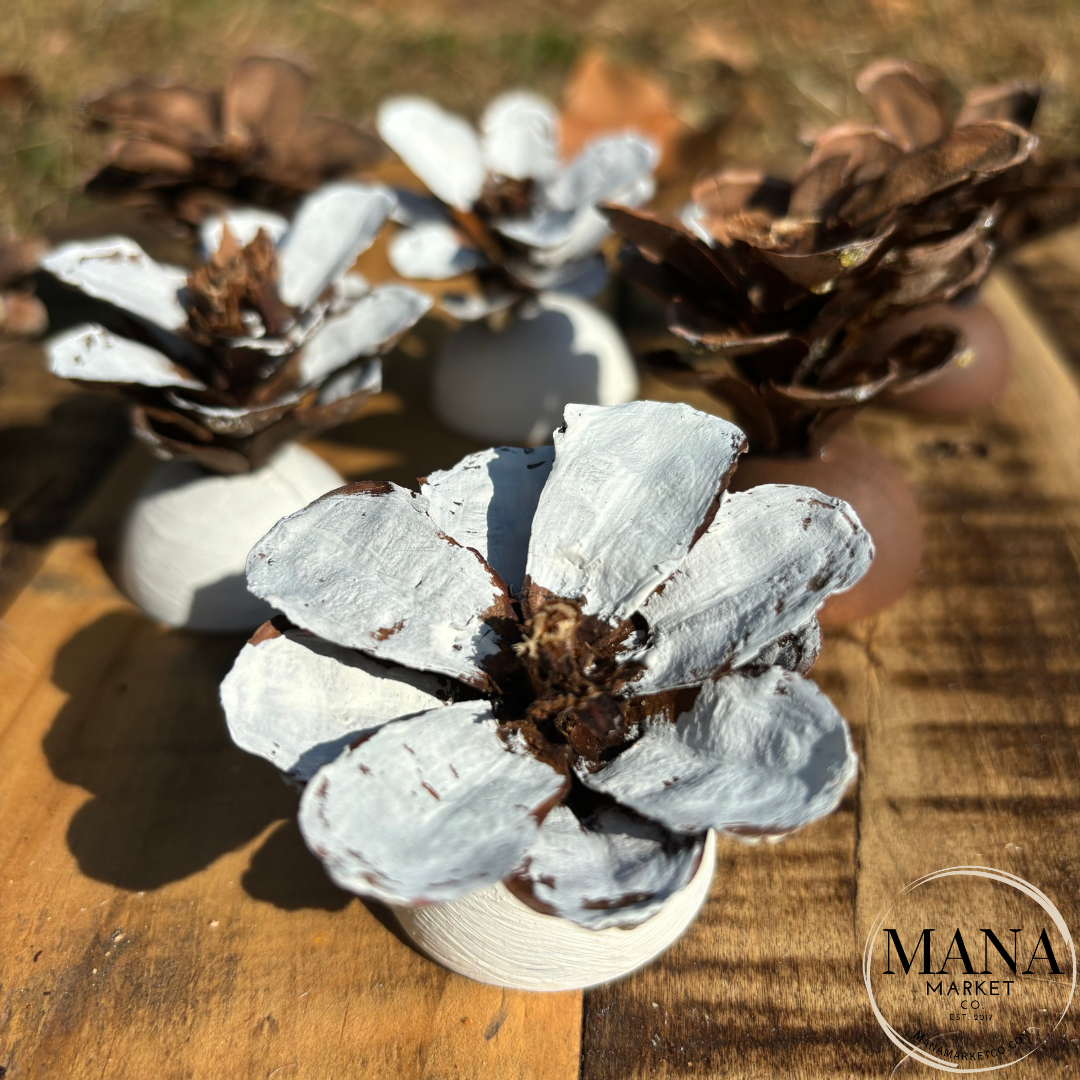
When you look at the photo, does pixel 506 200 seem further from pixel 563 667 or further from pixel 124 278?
pixel 563 667

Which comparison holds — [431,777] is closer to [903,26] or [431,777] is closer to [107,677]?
[107,677]

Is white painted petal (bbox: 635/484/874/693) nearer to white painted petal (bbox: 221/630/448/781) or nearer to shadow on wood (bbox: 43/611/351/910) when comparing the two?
white painted petal (bbox: 221/630/448/781)

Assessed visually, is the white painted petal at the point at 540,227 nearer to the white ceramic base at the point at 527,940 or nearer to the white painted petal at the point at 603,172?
the white painted petal at the point at 603,172

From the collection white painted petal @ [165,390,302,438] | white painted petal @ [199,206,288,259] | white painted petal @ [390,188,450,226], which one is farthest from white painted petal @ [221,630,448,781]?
white painted petal @ [390,188,450,226]

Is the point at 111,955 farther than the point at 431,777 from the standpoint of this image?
Yes

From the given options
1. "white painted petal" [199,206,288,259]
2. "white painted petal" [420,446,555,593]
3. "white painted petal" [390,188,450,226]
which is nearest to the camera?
"white painted petal" [420,446,555,593]

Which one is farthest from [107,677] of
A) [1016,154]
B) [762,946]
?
[1016,154]

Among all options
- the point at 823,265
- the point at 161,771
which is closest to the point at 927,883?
the point at 823,265
